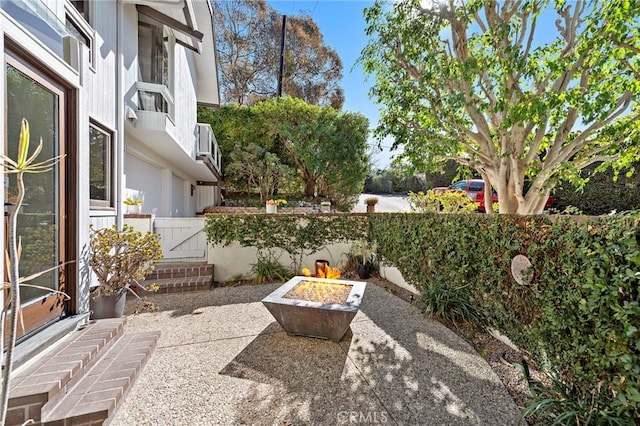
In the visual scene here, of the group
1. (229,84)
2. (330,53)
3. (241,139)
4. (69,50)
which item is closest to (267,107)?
(241,139)

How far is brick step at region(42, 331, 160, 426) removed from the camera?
205cm

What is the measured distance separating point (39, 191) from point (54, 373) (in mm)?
1737

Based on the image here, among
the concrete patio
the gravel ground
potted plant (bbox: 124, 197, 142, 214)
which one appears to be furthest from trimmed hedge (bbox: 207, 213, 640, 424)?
potted plant (bbox: 124, 197, 142, 214)

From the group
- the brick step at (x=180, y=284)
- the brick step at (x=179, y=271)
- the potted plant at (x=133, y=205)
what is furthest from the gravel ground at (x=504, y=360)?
the potted plant at (x=133, y=205)

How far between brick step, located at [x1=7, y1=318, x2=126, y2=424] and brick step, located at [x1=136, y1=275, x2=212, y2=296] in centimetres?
241

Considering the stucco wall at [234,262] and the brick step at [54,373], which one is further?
the stucco wall at [234,262]

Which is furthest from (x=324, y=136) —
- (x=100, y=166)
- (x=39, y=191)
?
(x=39, y=191)

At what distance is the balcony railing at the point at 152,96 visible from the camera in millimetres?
5812

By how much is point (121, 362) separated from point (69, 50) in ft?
11.3

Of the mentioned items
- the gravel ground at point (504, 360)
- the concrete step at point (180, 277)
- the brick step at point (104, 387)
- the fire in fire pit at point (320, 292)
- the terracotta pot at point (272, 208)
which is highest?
the terracotta pot at point (272, 208)

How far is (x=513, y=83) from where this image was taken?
4434 millimetres

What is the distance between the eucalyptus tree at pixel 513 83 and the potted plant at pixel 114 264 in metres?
4.85

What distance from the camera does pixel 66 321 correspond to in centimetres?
290

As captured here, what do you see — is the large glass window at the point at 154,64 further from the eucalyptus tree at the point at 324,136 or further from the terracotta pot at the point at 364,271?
the eucalyptus tree at the point at 324,136
